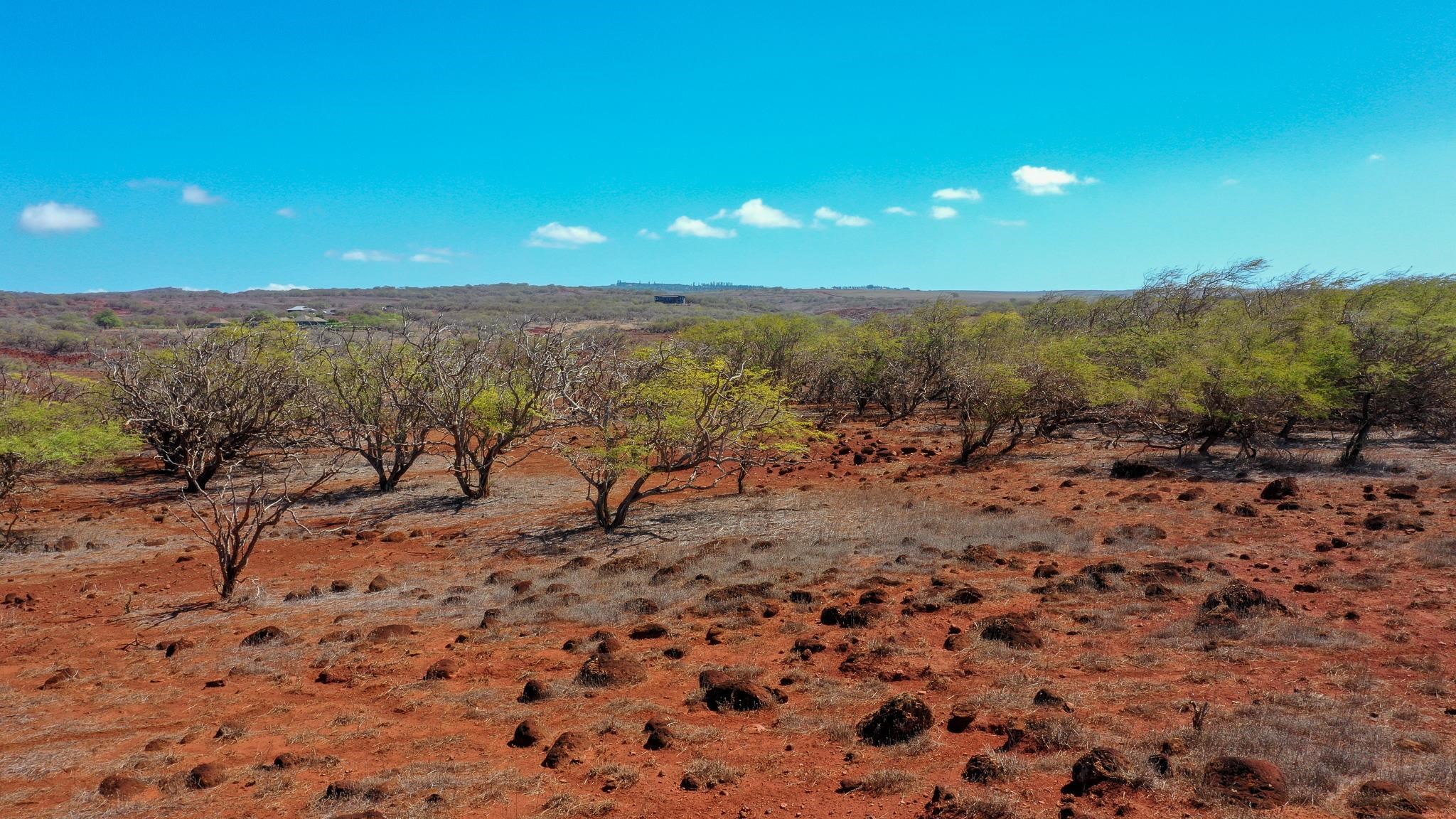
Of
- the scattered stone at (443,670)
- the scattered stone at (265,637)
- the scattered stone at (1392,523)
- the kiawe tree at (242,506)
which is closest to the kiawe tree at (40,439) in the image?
the kiawe tree at (242,506)

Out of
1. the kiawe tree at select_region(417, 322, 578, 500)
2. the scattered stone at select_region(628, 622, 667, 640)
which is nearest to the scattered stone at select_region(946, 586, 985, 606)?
the scattered stone at select_region(628, 622, 667, 640)

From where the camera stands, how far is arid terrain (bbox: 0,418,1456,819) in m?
5.77

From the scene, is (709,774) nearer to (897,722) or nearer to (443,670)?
(897,722)

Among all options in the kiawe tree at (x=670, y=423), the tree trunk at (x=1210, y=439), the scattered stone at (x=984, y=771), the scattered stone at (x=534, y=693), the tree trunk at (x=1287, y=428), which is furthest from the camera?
the tree trunk at (x=1287, y=428)

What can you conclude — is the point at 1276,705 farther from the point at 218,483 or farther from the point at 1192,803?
the point at 218,483

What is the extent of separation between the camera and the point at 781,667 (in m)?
8.52

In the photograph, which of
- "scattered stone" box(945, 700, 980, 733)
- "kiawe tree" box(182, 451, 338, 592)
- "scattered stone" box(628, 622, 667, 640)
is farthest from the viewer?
"kiawe tree" box(182, 451, 338, 592)

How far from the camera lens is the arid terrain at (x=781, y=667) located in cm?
577

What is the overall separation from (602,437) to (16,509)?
15.3 meters

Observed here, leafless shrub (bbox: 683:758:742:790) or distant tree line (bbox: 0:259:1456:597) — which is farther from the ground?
distant tree line (bbox: 0:259:1456:597)

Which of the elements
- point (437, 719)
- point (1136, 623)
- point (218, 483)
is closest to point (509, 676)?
point (437, 719)

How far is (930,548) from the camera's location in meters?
13.6

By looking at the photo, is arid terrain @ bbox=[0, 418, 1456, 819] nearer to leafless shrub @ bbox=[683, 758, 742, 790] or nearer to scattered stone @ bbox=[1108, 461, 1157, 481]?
leafless shrub @ bbox=[683, 758, 742, 790]

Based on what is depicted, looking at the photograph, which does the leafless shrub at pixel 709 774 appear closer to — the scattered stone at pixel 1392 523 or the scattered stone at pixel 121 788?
the scattered stone at pixel 121 788
